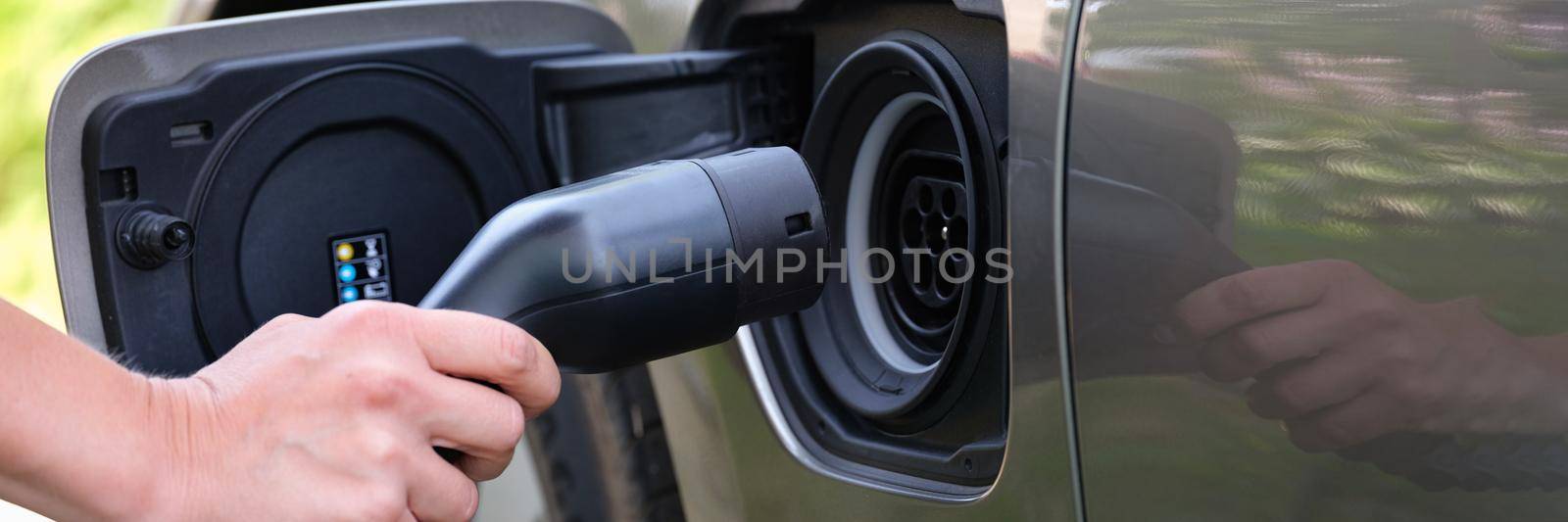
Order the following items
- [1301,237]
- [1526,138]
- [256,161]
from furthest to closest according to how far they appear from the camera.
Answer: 1. [256,161]
2. [1301,237]
3. [1526,138]

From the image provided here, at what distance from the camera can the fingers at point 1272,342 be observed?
949mm

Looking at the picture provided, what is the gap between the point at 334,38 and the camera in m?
1.51

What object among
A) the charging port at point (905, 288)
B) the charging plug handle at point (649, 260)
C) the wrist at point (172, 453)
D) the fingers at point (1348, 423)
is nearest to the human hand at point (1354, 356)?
the fingers at point (1348, 423)

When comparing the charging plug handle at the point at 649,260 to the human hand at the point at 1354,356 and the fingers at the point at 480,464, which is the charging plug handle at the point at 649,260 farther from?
the human hand at the point at 1354,356

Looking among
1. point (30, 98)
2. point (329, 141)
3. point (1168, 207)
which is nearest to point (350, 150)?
point (329, 141)

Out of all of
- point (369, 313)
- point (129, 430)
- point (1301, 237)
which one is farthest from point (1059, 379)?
point (129, 430)

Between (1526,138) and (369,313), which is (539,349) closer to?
(369,313)

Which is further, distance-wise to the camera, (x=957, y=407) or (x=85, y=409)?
(x=957, y=407)

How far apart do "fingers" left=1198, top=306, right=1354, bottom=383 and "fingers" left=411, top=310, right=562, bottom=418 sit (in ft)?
1.70

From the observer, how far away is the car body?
33.8 inches

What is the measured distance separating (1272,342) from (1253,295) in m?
0.04

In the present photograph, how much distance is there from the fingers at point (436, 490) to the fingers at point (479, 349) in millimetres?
74

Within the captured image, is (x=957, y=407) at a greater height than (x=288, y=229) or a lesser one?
lesser

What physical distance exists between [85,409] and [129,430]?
4cm
